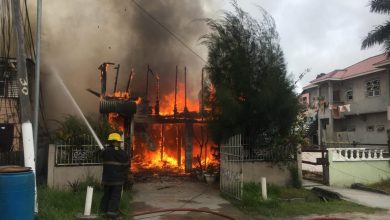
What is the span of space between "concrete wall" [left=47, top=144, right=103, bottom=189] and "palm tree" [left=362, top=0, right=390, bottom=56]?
17.3m

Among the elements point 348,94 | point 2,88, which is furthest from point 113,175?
point 348,94

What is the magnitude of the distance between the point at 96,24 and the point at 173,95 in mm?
6823

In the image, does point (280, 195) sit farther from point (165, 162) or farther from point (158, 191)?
point (165, 162)

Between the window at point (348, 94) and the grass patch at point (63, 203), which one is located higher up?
the window at point (348, 94)

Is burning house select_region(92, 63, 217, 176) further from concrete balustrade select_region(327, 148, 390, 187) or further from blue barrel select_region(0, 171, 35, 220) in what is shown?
blue barrel select_region(0, 171, 35, 220)

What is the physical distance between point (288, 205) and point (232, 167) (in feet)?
6.04

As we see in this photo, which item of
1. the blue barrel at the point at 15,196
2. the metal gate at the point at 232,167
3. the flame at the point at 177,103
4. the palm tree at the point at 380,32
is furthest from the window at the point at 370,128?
the blue barrel at the point at 15,196

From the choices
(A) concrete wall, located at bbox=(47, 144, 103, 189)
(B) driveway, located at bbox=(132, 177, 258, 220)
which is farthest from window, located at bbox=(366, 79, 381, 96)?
(A) concrete wall, located at bbox=(47, 144, 103, 189)

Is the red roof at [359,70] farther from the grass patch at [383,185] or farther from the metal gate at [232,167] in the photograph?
the metal gate at [232,167]

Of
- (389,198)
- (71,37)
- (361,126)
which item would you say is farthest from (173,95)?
(361,126)

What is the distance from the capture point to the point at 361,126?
28531mm

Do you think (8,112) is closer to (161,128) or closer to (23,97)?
(161,128)

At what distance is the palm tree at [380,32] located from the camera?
20.6 m

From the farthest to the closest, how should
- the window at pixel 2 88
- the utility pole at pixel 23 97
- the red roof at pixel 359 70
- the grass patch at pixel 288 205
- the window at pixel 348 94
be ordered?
the window at pixel 348 94 → the red roof at pixel 359 70 → the window at pixel 2 88 → the grass patch at pixel 288 205 → the utility pole at pixel 23 97
